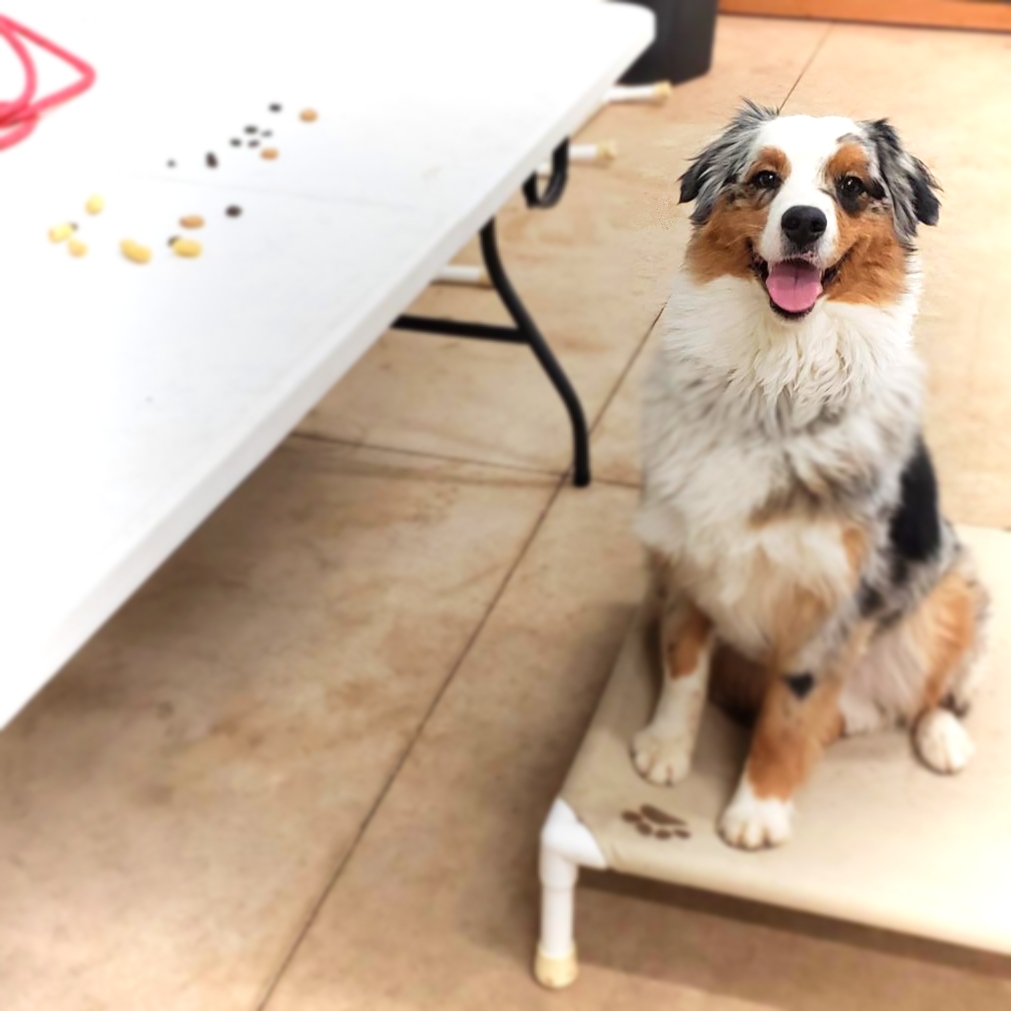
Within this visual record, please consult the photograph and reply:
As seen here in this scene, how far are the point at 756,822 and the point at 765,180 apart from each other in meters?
0.81

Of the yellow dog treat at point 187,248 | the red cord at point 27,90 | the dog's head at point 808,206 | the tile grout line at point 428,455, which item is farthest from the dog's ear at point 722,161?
the tile grout line at point 428,455

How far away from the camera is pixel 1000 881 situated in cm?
89

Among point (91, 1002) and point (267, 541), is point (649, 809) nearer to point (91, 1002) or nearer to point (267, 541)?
point (91, 1002)

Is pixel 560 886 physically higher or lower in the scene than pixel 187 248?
lower

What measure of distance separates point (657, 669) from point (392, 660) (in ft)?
1.49

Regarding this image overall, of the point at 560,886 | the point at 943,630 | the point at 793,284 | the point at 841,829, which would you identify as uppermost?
the point at 793,284

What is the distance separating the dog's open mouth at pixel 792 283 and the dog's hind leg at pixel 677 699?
79cm

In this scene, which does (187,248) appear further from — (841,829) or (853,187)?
(853,187)

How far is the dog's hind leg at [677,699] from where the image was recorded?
3.35 feet

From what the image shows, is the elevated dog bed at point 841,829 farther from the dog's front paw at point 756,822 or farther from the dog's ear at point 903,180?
the dog's ear at point 903,180

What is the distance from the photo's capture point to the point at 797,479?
1.89ft

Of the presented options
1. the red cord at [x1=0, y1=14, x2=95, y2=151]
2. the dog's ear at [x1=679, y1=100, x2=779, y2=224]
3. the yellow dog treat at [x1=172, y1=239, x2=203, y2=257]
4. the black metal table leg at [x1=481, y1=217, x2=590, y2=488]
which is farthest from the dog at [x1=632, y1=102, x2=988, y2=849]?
the red cord at [x1=0, y1=14, x2=95, y2=151]

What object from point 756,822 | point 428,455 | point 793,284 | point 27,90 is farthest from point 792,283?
point 428,455

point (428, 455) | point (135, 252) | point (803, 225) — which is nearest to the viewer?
point (803, 225)
